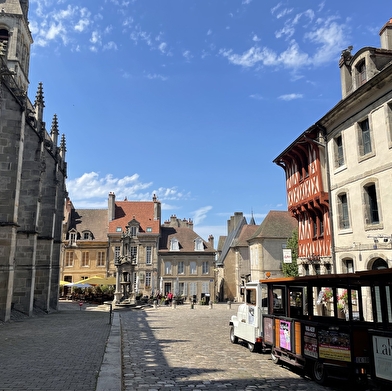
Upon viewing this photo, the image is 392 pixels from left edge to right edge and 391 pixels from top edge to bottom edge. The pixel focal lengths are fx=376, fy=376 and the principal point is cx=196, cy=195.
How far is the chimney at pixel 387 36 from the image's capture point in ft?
50.7

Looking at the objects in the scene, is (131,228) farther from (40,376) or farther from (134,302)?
(40,376)

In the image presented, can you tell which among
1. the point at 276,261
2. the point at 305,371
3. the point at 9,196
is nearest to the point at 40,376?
the point at 305,371

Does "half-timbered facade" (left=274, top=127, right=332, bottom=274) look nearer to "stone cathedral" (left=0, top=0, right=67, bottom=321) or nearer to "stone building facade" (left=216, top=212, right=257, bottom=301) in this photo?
"stone cathedral" (left=0, top=0, right=67, bottom=321)

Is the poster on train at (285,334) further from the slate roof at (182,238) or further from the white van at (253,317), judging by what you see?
the slate roof at (182,238)

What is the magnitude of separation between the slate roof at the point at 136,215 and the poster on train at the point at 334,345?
1600 inches

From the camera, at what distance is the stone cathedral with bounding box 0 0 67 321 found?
16.2m

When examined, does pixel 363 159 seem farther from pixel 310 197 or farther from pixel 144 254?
pixel 144 254

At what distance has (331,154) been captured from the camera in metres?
16.5

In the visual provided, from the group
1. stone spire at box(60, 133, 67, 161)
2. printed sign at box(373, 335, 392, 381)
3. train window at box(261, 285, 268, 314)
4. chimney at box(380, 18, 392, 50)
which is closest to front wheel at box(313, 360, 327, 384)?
printed sign at box(373, 335, 392, 381)

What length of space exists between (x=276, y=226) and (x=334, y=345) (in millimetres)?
31203

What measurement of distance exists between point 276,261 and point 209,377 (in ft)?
97.2

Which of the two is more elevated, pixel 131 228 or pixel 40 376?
pixel 131 228

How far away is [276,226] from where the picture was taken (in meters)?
37.8

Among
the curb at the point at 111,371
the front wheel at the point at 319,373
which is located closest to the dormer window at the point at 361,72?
the front wheel at the point at 319,373
